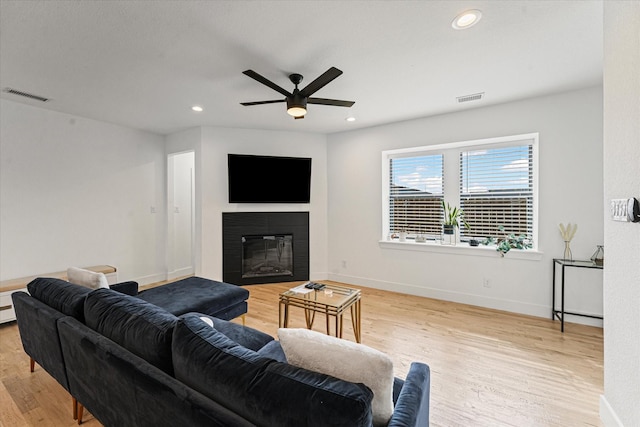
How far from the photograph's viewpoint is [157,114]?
390 centimetres

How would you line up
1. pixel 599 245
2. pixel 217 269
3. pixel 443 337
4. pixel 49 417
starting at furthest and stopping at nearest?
1. pixel 217 269
2. pixel 599 245
3. pixel 443 337
4. pixel 49 417

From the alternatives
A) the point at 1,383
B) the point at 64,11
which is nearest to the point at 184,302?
the point at 1,383

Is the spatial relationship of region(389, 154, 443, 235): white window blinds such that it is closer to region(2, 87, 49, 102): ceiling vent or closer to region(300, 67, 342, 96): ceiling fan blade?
region(300, 67, 342, 96): ceiling fan blade

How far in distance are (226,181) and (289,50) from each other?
276 centimetres

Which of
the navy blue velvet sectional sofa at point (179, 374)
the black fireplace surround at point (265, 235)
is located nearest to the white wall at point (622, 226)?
the navy blue velvet sectional sofa at point (179, 374)

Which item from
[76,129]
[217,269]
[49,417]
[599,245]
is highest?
[76,129]

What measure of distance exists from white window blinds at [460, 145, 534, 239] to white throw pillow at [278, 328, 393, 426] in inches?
138

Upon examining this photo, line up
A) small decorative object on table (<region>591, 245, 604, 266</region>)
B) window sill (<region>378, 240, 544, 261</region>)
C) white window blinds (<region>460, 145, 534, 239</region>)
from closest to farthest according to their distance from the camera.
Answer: small decorative object on table (<region>591, 245, 604, 266</region>), window sill (<region>378, 240, 544, 261</region>), white window blinds (<region>460, 145, 534, 239</region>)

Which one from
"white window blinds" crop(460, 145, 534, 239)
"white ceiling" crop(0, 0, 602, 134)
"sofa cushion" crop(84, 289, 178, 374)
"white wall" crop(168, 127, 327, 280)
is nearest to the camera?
"sofa cushion" crop(84, 289, 178, 374)

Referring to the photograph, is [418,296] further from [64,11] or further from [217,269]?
[64,11]

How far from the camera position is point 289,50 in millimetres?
2291

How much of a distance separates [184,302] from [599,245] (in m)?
4.27

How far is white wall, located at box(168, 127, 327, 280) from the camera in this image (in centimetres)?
444

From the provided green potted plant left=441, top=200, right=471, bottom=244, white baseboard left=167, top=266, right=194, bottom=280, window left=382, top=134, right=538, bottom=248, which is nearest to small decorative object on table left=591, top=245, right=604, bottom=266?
window left=382, top=134, right=538, bottom=248
